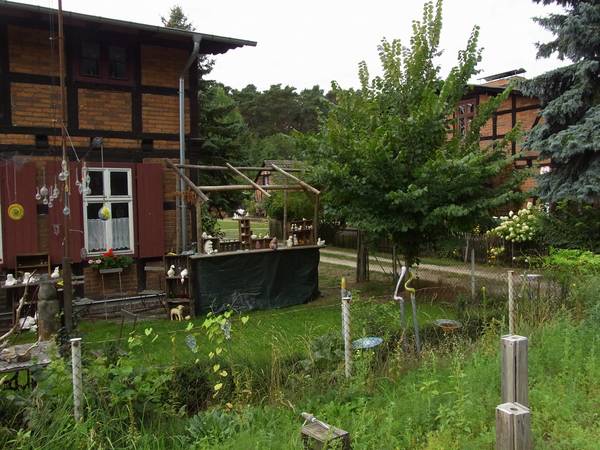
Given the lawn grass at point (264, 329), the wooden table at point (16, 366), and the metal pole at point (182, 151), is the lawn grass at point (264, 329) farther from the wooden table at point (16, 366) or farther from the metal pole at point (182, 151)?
the metal pole at point (182, 151)

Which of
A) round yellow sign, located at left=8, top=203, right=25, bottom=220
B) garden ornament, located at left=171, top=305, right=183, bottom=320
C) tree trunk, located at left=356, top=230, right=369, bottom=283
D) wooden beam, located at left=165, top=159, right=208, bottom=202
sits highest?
wooden beam, located at left=165, top=159, right=208, bottom=202

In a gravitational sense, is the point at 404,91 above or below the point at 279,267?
above

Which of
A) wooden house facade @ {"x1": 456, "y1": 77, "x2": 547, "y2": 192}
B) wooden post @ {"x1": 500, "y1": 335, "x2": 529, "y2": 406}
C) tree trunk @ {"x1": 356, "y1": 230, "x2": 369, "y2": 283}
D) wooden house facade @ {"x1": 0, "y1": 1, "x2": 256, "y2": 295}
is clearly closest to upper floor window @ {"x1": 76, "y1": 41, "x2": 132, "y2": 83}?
wooden house facade @ {"x1": 0, "y1": 1, "x2": 256, "y2": 295}

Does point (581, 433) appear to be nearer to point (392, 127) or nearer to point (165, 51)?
point (392, 127)

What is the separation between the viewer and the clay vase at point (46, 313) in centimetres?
696

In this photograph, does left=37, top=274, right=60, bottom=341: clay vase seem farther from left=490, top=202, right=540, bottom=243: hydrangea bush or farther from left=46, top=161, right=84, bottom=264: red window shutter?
left=490, top=202, right=540, bottom=243: hydrangea bush

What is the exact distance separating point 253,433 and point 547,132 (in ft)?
43.1

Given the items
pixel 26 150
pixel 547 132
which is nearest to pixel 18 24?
pixel 26 150

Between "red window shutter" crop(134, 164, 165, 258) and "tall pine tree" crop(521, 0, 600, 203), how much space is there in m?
9.57

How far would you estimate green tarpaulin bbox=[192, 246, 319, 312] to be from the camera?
30.8 feet

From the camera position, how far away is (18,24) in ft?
29.8

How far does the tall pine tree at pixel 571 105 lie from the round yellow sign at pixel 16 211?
468 inches

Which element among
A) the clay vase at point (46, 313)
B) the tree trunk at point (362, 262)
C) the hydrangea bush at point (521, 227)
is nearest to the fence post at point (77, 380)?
the clay vase at point (46, 313)

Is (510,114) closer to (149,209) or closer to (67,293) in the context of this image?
(149,209)
